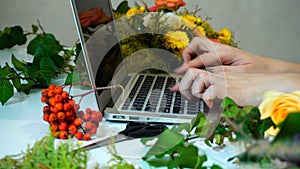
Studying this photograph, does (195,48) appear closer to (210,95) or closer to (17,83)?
(210,95)

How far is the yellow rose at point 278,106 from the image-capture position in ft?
1.98

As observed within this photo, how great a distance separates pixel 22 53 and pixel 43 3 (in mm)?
1198

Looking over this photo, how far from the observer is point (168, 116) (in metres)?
0.92

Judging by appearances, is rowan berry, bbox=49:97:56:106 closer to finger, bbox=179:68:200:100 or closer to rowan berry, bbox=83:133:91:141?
rowan berry, bbox=83:133:91:141

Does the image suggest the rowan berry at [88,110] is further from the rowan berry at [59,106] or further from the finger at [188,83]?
the finger at [188,83]

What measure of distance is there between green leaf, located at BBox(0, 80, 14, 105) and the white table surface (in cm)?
2

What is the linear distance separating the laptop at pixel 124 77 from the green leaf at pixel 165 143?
0.18 meters

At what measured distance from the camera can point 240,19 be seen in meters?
2.81

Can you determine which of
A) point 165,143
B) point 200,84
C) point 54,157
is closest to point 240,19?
point 200,84

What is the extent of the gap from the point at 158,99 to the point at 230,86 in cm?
16

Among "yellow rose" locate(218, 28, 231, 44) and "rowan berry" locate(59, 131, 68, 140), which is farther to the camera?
"yellow rose" locate(218, 28, 231, 44)

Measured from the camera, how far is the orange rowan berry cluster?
0.85 meters

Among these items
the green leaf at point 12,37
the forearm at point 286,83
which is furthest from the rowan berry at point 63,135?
the green leaf at point 12,37

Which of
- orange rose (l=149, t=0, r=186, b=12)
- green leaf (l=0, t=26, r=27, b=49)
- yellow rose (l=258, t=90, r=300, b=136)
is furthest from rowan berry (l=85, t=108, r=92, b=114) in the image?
green leaf (l=0, t=26, r=27, b=49)
